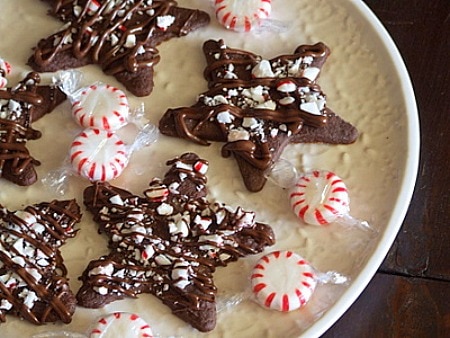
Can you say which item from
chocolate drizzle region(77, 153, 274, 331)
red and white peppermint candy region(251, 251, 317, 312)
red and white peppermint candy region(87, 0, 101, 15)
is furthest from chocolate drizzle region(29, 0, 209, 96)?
red and white peppermint candy region(251, 251, 317, 312)

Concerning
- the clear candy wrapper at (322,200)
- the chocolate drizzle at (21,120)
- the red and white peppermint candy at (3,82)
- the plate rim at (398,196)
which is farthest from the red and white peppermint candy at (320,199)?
the red and white peppermint candy at (3,82)

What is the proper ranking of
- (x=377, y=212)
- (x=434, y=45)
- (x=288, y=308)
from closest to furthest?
(x=288, y=308), (x=377, y=212), (x=434, y=45)

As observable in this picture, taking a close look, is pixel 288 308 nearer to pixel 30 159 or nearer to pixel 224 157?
pixel 224 157

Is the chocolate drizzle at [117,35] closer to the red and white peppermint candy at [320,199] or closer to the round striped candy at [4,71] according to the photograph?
the round striped candy at [4,71]

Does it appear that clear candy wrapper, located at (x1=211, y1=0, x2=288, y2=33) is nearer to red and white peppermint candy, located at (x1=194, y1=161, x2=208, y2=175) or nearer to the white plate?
the white plate

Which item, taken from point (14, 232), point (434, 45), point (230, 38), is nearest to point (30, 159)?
point (14, 232)

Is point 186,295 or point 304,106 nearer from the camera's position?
point 186,295

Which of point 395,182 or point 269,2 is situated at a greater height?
point 269,2
